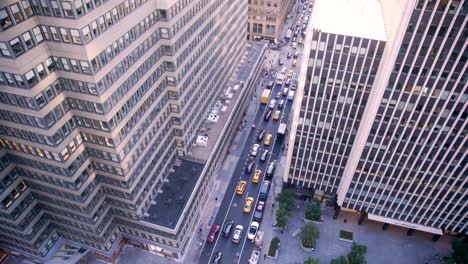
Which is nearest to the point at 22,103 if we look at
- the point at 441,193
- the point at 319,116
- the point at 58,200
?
the point at 58,200

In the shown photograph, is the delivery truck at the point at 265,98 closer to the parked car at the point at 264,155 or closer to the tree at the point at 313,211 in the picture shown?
the parked car at the point at 264,155

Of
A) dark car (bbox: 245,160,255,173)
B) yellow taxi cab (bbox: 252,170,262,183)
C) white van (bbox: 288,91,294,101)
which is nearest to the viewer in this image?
yellow taxi cab (bbox: 252,170,262,183)

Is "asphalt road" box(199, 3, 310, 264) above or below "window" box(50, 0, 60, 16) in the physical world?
below

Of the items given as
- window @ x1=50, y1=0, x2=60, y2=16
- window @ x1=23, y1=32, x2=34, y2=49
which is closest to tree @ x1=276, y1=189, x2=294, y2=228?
window @ x1=23, y1=32, x2=34, y2=49

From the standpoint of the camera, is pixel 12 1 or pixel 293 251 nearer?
pixel 12 1

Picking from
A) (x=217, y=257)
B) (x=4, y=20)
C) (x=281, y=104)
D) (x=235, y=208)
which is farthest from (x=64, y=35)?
(x=281, y=104)

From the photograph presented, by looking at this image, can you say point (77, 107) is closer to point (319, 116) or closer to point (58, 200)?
point (58, 200)

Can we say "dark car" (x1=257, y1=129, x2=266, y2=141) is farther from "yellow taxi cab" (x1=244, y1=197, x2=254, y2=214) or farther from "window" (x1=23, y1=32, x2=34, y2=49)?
"window" (x1=23, y1=32, x2=34, y2=49)
